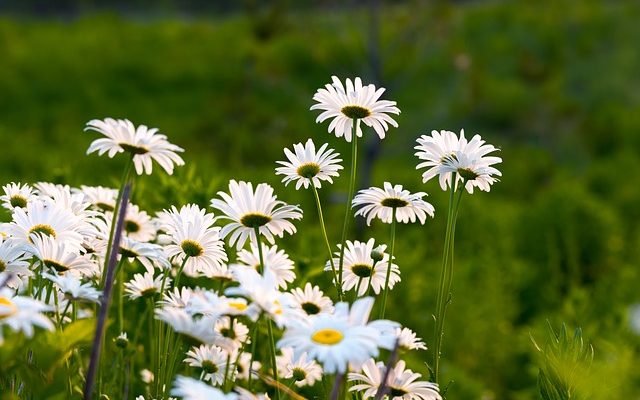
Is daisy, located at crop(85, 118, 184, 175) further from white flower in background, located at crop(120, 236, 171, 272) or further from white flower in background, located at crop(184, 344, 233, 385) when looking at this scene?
white flower in background, located at crop(184, 344, 233, 385)

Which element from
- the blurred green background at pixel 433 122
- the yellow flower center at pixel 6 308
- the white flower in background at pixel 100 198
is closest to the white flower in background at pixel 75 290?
the yellow flower center at pixel 6 308

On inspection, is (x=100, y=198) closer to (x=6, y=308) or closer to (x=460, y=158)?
(x=460, y=158)

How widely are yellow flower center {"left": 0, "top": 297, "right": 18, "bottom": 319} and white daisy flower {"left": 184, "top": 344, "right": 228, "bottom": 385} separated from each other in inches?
15.9

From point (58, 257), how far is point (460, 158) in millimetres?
474

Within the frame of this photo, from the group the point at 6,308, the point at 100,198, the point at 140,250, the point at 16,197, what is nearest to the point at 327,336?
the point at 6,308

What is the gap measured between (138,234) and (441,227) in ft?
16.6

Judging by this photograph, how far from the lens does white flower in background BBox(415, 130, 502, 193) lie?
3.14ft

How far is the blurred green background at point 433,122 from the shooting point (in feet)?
12.8

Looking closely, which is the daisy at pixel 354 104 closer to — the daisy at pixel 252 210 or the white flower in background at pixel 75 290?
the daisy at pixel 252 210

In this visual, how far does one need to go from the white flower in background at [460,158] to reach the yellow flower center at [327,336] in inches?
14.0

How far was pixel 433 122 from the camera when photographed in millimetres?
8828

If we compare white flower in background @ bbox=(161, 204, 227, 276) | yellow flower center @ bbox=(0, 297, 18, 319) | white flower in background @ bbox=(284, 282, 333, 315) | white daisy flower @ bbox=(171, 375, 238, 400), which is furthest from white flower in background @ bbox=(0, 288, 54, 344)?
white flower in background @ bbox=(284, 282, 333, 315)

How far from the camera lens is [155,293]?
1095 mm

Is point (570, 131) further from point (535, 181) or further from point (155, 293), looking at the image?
point (155, 293)
